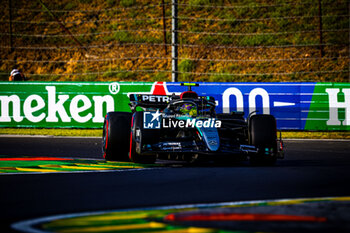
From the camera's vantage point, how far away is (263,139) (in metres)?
9.70

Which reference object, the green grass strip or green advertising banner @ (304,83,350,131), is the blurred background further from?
green advertising banner @ (304,83,350,131)

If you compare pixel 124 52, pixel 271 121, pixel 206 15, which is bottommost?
pixel 271 121

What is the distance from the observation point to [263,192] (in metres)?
6.82

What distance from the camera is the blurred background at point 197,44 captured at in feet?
92.0

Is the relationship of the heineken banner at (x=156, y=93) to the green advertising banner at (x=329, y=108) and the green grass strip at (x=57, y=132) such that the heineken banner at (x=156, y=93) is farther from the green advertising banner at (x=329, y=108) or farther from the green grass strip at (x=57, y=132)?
the green grass strip at (x=57, y=132)

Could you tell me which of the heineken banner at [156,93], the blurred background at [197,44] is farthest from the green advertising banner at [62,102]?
the blurred background at [197,44]

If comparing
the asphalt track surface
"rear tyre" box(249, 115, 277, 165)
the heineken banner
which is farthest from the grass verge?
"rear tyre" box(249, 115, 277, 165)

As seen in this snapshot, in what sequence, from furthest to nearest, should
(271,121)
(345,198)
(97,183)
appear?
(271,121), (97,183), (345,198)

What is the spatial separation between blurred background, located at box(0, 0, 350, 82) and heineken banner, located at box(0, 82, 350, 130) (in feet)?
28.1

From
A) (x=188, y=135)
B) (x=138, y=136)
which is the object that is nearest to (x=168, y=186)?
(x=138, y=136)

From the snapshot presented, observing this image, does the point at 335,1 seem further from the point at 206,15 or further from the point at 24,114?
the point at 24,114

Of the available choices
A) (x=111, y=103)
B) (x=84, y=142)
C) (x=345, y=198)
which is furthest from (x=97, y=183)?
(x=111, y=103)

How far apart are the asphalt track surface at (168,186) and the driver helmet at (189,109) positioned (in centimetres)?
94

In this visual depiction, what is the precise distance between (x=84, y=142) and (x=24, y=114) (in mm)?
4422
